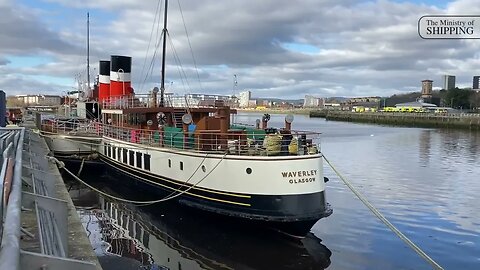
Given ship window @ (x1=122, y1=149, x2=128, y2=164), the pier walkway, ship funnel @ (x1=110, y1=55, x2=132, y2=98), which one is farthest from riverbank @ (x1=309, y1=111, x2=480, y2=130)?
the pier walkway

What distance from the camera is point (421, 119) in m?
112

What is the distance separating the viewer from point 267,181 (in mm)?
15242

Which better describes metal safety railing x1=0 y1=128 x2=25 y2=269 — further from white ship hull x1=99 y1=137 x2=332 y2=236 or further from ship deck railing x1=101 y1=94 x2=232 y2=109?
ship deck railing x1=101 y1=94 x2=232 y2=109

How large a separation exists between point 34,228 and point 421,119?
11551cm

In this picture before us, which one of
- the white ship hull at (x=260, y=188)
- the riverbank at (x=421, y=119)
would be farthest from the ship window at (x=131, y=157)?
the riverbank at (x=421, y=119)

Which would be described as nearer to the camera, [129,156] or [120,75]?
[129,156]

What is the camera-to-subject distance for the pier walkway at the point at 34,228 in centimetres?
333

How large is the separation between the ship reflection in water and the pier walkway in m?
3.42

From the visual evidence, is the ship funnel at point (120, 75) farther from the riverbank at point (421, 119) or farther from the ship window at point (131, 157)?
the riverbank at point (421, 119)

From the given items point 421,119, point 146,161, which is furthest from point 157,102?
point 421,119

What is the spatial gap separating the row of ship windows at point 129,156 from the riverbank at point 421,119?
8519 centimetres

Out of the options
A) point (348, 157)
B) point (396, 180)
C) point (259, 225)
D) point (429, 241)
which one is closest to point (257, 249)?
point (259, 225)

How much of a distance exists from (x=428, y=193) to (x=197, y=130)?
13.9 metres

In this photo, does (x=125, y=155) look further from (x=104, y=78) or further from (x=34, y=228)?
(x=34, y=228)
